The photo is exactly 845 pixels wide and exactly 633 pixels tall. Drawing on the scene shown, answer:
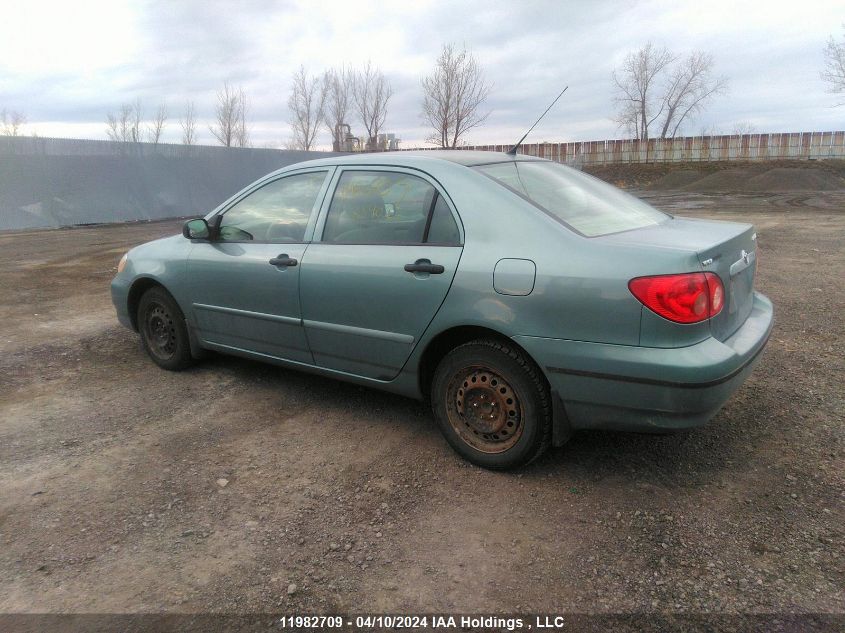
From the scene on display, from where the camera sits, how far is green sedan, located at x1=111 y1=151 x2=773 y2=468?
2.65 m

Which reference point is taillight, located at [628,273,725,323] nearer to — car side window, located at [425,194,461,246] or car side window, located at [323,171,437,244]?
car side window, located at [425,194,461,246]

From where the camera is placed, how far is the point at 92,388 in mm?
4465

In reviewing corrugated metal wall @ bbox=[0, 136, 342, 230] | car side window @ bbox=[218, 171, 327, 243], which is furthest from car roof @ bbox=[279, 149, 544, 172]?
corrugated metal wall @ bbox=[0, 136, 342, 230]

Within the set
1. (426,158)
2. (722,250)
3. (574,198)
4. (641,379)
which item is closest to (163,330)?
(426,158)

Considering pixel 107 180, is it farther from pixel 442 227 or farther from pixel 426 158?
pixel 442 227

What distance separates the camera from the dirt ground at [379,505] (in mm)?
2316

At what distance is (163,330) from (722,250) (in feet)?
12.6

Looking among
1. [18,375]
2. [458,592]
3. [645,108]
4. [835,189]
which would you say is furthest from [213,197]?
[645,108]

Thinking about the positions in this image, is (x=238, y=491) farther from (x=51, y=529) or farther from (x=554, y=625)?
(x=554, y=625)

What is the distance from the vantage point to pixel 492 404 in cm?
307

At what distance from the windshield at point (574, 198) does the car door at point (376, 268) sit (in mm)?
415

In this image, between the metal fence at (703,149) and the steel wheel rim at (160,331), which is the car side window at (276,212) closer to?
the steel wheel rim at (160,331)

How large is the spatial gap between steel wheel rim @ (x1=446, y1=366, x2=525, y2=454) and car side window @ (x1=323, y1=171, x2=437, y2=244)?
0.78 meters

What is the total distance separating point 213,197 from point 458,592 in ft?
81.8
